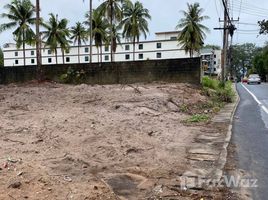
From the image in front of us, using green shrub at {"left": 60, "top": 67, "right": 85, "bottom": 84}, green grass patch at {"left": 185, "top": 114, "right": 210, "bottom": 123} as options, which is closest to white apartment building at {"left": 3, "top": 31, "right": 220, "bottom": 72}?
green shrub at {"left": 60, "top": 67, "right": 85, "bottom": 84}

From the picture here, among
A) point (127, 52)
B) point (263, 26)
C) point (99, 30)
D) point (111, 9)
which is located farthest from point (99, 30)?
point (263, 26)

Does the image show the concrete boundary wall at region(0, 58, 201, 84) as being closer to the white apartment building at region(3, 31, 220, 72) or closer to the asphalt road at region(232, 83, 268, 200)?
the asphalt road at region(232, 83, 268, 200)

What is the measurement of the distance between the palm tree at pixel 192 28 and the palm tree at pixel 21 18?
20791mm

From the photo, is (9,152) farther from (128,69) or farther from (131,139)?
(128,69)

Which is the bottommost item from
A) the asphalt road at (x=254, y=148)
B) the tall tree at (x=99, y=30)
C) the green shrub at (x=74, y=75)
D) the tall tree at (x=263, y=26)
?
the asphalt road at (x=254, y=148)

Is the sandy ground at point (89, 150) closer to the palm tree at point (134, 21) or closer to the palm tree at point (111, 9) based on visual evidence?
the palm tree at point (111, 9)

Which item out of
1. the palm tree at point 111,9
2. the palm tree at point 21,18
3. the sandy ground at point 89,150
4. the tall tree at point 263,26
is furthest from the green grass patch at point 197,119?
the palm tree at point 21,18

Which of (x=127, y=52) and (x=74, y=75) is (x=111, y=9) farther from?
(x=127, y=52)

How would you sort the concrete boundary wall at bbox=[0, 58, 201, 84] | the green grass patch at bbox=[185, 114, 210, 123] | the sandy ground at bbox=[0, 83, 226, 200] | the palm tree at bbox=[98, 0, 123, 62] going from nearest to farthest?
the sandy ground at bbox=[0, 83, 226, 200] < the green grass patch at bbox=[185, 114, 210, 123] < the concrete boundary wall at bbox=[0, 58, 201, 84] < the palm tree at bbox=[98, 0, 123, 62]

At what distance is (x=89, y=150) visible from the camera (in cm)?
743

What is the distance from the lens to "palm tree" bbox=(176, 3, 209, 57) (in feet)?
180

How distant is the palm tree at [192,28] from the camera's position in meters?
54.8

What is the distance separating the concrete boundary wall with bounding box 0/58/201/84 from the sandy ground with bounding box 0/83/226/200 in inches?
392

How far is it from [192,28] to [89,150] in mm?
49294
